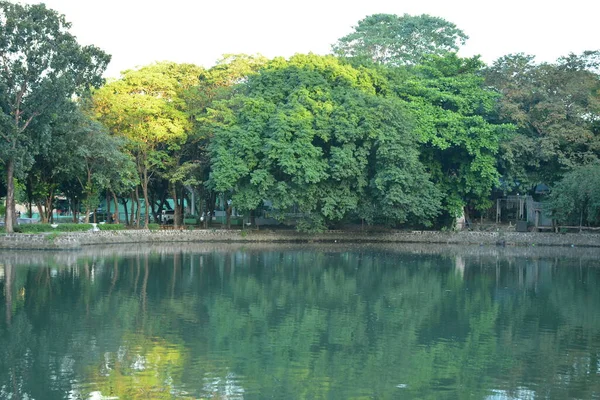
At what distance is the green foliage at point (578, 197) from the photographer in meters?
39.7

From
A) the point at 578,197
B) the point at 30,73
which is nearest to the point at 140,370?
the point at 30,73

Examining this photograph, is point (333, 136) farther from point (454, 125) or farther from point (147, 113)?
point (147, 113)

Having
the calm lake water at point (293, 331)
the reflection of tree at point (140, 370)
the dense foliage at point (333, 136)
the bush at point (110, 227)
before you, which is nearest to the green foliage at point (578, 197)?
the dense foliage at point (333, 136)

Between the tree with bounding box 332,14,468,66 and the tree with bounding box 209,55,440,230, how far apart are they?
13.5 meters

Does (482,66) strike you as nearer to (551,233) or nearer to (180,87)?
(551,233)

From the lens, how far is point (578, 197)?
133ft

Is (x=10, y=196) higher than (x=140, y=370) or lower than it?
higher

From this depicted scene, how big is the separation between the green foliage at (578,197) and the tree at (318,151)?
6.61m

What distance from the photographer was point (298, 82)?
42.8 metres

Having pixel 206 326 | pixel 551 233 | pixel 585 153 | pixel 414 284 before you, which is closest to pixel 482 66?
pixel 585 153

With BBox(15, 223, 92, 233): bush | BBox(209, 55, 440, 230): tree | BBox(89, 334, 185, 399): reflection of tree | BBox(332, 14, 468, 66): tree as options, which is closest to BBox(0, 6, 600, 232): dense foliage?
BBox(209, 55, 440, 230): tree

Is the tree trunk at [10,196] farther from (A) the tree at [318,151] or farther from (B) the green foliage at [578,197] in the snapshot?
(B) the green foliage at [578,197]

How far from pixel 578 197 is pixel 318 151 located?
542 inches

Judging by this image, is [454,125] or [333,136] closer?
[333,136]
